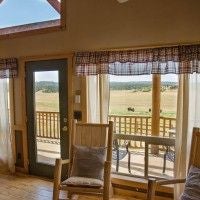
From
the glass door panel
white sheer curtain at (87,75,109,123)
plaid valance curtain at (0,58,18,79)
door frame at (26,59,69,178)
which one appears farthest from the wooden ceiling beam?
white sheer curtain at (87,75,109,123)

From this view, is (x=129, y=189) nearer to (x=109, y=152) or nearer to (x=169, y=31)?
(x=109, y=152)

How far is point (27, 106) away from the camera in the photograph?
4.05 meters

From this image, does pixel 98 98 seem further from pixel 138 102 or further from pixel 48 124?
pixel 48 124

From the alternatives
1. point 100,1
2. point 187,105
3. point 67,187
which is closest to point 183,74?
point 187,105

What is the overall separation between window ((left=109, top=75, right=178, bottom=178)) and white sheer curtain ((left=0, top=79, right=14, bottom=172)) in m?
1.76

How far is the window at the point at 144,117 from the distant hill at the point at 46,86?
93cm

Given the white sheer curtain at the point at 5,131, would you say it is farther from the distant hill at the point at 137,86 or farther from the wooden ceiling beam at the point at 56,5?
the wooden ceiling beam at the point at 56,5

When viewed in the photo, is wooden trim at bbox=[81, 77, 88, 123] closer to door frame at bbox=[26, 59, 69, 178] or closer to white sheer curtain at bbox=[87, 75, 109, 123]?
white sheer curtain at bbox=[87, 75, 109, 123]

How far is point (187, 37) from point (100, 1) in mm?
1238

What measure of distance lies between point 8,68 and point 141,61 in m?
2.24

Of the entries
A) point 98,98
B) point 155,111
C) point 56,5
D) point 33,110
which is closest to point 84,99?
point 98,98

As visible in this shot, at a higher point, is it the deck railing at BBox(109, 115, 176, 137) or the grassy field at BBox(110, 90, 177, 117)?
the grassy field at BBox(110, 90, 177, 117)

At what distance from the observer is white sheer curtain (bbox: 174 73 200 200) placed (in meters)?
2.82

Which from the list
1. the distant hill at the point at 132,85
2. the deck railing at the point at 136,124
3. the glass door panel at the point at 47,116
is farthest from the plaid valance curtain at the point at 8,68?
the deck railing at the point at 136,124
